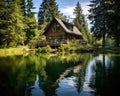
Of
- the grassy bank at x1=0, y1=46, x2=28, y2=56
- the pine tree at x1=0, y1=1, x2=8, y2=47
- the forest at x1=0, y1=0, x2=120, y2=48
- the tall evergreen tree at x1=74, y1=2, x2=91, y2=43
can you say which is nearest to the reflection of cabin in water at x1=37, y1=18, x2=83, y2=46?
the forest at x1=0, y1=0, x2=120, y2=48

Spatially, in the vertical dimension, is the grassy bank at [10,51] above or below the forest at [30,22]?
below

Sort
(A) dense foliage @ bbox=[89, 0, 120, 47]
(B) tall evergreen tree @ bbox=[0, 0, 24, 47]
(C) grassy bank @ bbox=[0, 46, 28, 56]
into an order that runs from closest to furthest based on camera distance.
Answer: (C) grassy bank @ bbox=[0, 46, 28, 56]
(B) tall evergreen tree @ bbox=[0, 0, 24, 47]
(A) dense foliage @ bbox=[89, 0, 120, 47]

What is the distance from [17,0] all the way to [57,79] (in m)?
41.0

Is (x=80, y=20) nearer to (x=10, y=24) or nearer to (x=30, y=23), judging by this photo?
(x=30, y=23)

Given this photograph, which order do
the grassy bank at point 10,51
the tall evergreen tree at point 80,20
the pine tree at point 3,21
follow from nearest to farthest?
the grassy bank at point 10,51, the pine tree at point 3,21, the tall evergreen tree at point 80,20

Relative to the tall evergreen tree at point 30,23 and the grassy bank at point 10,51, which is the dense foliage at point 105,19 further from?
the grassy bank at point 10,51

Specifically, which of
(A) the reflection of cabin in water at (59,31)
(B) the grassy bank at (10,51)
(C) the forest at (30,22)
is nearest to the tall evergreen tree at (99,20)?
(C) the forest at (30,22)

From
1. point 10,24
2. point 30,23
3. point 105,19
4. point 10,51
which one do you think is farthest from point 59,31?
point 10,51

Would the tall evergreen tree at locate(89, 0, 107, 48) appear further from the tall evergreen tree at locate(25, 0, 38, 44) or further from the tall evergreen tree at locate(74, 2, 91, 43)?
the tall evergreen tree at locate(74, 2, 91, 43)

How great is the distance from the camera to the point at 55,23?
200 feet

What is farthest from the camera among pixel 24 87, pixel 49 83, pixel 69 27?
pixel 69 27

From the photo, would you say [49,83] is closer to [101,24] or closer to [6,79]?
[6,79]

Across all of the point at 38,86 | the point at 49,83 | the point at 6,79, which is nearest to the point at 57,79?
the point at 49,83

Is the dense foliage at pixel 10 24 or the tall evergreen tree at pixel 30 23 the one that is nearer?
the dense foliage at pixel 10 24
